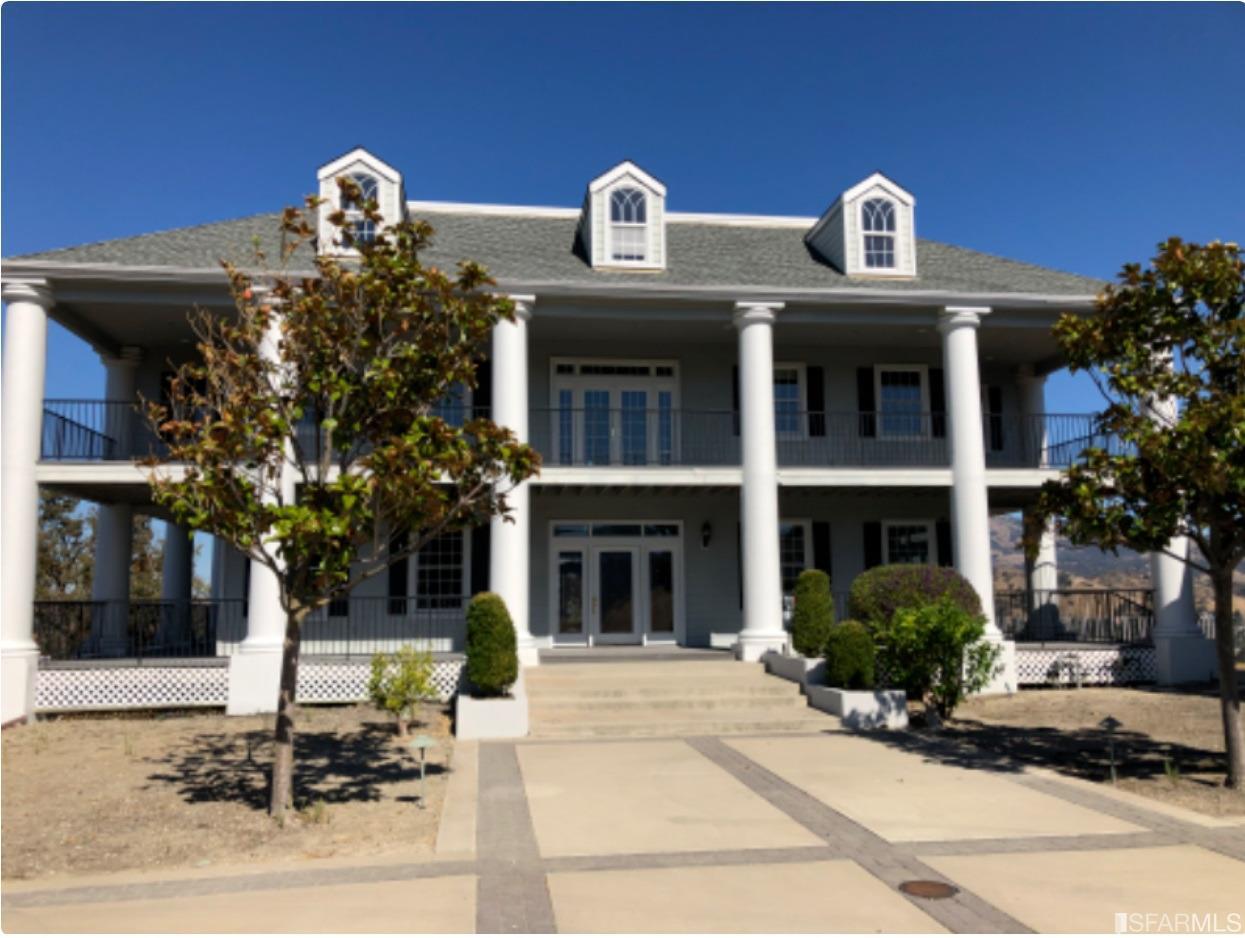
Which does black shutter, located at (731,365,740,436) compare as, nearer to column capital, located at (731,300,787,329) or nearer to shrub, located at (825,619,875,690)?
column capital, located at (731,300,787,329)

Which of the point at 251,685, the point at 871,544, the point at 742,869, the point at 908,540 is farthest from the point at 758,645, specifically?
the point at 742,869

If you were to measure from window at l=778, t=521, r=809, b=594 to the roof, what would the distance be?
5128 mm

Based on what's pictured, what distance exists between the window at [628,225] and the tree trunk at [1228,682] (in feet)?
37.1

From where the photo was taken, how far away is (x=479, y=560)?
1777 cm

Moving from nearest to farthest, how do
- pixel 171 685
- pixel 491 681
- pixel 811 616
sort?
pixel 491 681
pixel 811 616
pixel 171 685

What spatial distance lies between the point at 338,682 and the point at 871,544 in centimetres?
1090

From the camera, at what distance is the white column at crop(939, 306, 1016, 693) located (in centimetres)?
1630

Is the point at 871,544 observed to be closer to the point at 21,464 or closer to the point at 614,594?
the point at 614,594

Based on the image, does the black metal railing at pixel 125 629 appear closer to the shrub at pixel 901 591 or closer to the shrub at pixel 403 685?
the shrub at pixel 403 685

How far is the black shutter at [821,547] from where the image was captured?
19.1 meters

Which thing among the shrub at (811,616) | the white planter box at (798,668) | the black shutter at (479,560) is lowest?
the white planter box at (798,668)

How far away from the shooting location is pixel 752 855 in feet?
21.8

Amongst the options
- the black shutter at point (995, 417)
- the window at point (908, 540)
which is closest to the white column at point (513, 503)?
the window at point (908, 540)

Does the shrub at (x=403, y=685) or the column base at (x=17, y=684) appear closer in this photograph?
the shrub at (x=403, y=685)
